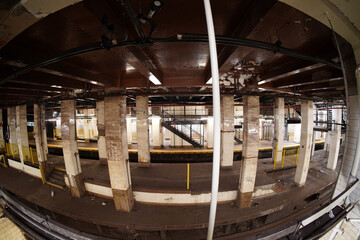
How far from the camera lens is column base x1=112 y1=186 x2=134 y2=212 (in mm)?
4145

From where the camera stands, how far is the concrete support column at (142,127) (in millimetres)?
6156

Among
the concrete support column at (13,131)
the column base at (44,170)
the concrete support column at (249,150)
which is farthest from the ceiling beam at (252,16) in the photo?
the concrete support column at (13,131)

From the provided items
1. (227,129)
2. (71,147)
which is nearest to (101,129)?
(71,147)

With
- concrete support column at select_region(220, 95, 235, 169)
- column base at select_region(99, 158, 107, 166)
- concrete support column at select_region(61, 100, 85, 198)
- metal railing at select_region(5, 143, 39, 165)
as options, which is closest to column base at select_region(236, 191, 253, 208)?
concrete support column at select_region(220, 95, 235, 169)

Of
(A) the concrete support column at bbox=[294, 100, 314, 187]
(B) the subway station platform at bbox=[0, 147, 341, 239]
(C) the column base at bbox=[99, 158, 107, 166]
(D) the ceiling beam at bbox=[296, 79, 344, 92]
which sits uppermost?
(D) the ceiling beam at bbox=[296, 79, 344, 92]

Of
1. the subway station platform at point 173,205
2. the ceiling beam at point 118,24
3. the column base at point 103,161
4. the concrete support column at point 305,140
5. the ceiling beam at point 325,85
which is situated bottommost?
the subway station platform at point 173,205

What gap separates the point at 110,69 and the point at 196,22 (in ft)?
9.75

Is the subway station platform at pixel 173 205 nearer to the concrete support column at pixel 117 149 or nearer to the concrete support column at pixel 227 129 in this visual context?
the concrete support column at pixel 117 149

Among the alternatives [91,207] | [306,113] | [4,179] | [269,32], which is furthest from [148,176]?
[4,179]

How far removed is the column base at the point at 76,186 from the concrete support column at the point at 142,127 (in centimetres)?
258

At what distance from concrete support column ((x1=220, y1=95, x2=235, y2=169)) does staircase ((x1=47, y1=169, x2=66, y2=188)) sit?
27.3ft

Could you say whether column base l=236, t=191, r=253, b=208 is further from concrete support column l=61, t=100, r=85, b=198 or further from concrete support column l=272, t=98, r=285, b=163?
concrete support column l=61, t=100, r=85, b=198

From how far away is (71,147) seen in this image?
16.4 ft

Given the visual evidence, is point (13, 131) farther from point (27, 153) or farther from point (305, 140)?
point (305, 140)
